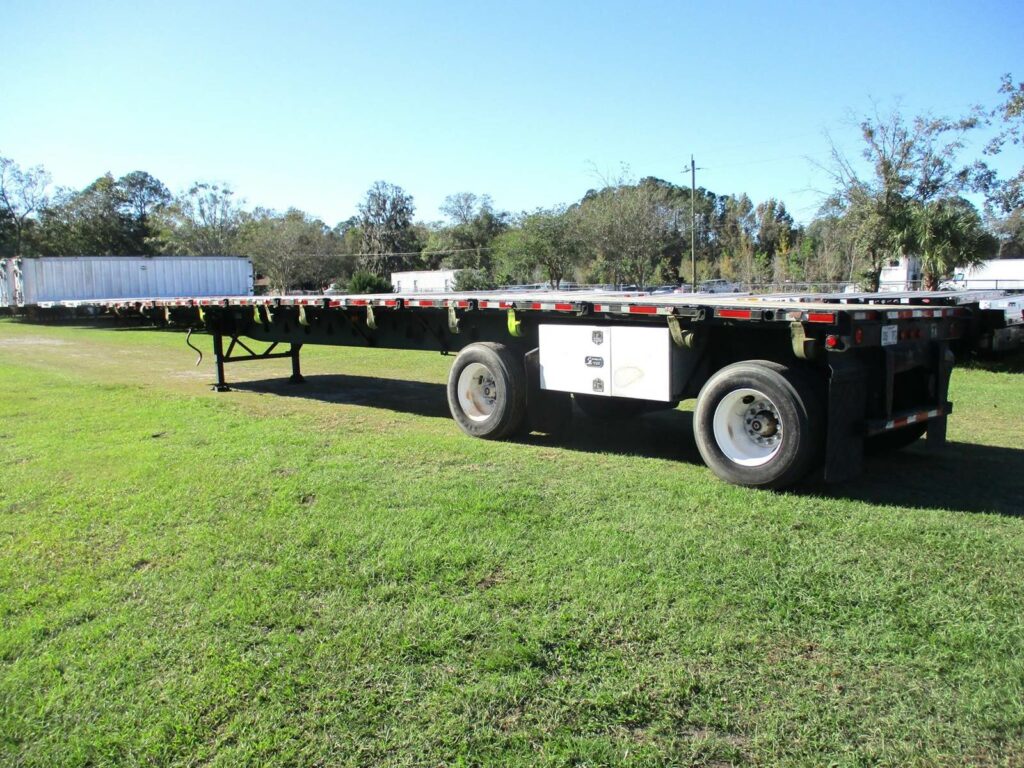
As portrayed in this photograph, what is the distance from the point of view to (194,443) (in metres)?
8.31

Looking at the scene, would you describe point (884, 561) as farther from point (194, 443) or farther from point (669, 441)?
point (194, 443)

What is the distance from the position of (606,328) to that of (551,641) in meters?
4.01

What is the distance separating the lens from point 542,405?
335 inches

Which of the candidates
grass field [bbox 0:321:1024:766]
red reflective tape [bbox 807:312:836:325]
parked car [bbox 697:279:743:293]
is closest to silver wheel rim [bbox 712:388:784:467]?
grass field [bbox 0:321:1024:766]

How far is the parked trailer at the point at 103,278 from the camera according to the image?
110ft

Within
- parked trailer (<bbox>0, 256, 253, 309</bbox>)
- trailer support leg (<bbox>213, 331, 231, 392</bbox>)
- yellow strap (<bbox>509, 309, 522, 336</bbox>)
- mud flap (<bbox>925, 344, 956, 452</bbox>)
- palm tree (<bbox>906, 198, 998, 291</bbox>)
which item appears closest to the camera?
mud flap (<bbox>925, 344, 956, 452</bbox>)

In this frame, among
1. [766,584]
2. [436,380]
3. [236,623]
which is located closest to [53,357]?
[436,380]

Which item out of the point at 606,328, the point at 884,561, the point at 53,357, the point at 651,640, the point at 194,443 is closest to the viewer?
the point at 651,640

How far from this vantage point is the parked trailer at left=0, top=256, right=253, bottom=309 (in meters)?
33.5

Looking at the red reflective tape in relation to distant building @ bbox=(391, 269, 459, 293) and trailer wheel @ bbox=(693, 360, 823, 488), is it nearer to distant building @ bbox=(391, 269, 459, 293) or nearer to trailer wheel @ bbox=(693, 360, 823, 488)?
trailer wheel @ bbox=(693, 360, 823, 488)

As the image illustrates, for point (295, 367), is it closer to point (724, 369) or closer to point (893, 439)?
point (724, 369)

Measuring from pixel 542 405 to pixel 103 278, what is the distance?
102ft

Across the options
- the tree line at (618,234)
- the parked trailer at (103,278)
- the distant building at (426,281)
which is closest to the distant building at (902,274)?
the tree line at (618,234)

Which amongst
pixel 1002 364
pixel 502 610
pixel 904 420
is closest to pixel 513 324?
pixel 904 420
